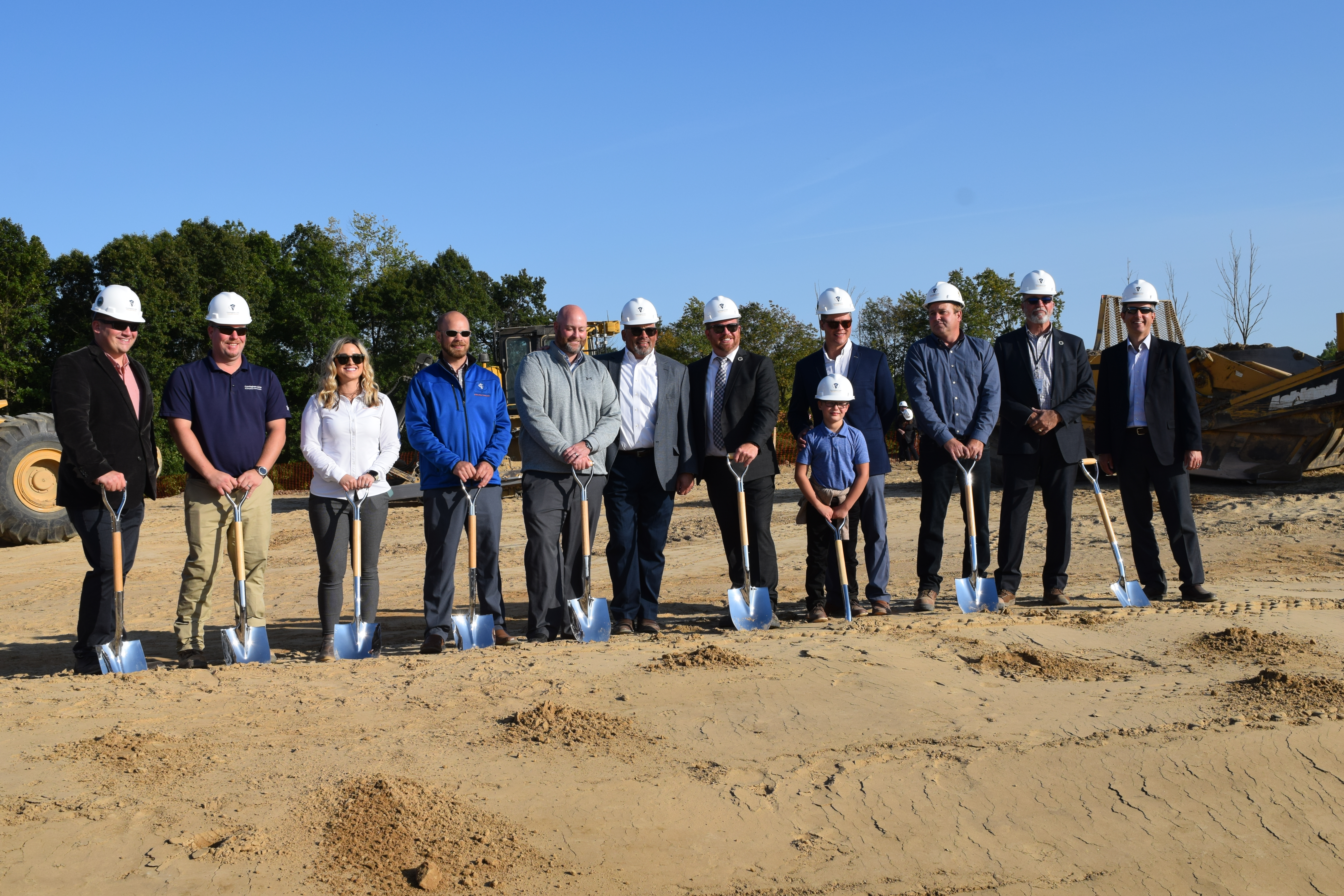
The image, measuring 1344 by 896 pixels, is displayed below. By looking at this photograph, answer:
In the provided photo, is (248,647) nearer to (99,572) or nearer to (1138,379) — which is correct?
(99,572)

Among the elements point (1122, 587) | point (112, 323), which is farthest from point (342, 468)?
point (1122, 587)

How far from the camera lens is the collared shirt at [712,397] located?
23.0ft

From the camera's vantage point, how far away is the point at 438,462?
630 cm

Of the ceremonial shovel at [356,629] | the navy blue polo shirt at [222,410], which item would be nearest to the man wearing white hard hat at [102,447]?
the navy blue polo shirt at [222,410]

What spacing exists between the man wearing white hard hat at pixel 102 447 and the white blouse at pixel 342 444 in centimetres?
90

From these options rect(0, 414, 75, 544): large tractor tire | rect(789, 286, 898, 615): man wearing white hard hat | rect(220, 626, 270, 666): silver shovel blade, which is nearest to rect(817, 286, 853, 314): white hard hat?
rect(789, 286, 898, 615): man wearing white hard hat

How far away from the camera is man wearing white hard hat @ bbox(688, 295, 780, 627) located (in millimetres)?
6953

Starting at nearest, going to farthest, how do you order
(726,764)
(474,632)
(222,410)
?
(726,764)
(222,410)
(474,632)

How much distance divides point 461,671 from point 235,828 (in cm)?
195

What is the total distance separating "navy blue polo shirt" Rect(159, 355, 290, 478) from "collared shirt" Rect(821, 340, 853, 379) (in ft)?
11.2

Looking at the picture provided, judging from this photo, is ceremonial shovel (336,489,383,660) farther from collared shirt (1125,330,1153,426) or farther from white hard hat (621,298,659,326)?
collared shirt (1125,330,1153,426)

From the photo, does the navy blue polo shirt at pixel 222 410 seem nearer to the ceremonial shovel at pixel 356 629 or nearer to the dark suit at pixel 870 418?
the ceremonial shovel at pixel 356 629

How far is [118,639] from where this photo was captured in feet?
19.4

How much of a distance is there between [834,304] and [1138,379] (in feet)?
7.12
